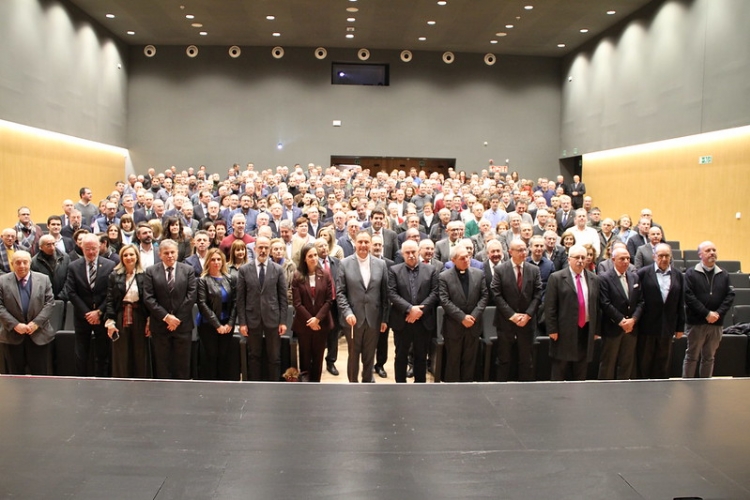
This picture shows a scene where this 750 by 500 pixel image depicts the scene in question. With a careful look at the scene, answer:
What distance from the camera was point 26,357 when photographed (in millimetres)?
4816

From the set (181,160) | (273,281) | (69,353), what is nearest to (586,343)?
(273,281)

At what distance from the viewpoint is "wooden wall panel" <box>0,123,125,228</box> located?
11.4 metres

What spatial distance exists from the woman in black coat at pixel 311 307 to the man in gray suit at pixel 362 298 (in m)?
0.12

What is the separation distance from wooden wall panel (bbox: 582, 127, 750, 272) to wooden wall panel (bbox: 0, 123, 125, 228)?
1241 cm

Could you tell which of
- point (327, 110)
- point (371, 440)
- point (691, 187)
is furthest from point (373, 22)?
point (371, 440)

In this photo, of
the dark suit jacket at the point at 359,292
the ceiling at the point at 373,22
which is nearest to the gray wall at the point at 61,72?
the ceiling at the point at 373,22

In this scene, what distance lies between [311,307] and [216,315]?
2.47 ft

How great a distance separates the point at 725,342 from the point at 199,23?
1352cm

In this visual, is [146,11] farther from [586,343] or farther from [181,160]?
[586,343]

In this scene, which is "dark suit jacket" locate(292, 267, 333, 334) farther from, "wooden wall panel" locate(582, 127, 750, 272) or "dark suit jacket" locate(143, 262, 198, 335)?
"wooden wall panel" locate(582, 127, 750, 272)

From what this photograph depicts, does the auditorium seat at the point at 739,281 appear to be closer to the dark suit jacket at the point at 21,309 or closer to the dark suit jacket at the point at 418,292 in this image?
the dark suit jacket at the point at 418,292

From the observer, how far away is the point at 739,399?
307cm

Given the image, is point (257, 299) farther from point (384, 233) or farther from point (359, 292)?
point (384, 233)

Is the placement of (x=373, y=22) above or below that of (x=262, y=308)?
above
